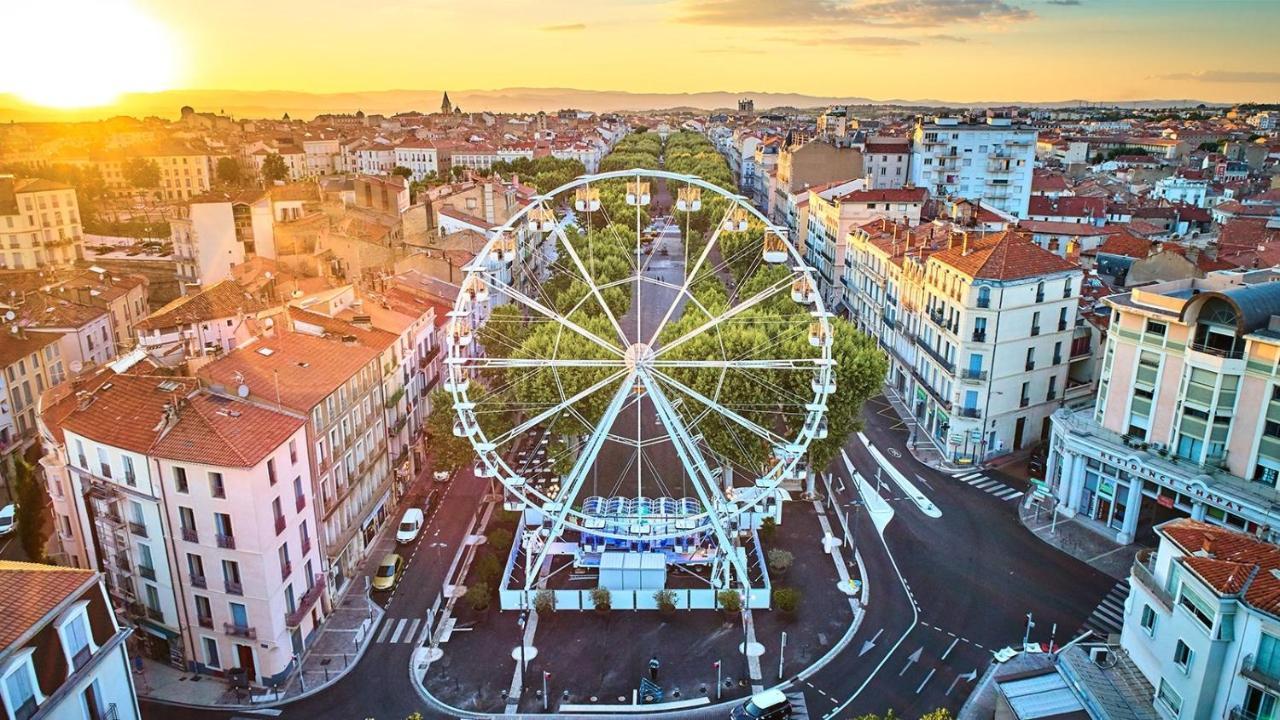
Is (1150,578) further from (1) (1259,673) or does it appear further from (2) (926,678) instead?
(2) (926,678)

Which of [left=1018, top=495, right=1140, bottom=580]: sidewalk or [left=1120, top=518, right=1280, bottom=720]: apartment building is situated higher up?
[left=1120, top=518, right=1280, bottom=720]: apartment building

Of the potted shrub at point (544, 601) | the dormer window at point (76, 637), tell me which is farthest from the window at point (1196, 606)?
the dormer window at point (76, 637)

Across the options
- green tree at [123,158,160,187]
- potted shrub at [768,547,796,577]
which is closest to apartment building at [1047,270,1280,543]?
potted shrub at [768,547,796,577]

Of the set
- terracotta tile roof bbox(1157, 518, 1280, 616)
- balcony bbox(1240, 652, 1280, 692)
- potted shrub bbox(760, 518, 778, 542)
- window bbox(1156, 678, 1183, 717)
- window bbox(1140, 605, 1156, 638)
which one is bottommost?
potted shrub bbox(760, 518, 778, 542)

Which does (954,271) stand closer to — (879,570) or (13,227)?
(879,570)

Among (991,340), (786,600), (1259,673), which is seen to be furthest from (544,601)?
(991,340)

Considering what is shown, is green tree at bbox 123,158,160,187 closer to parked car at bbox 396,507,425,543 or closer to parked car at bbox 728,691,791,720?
parked car at bbox 396,507,425,543

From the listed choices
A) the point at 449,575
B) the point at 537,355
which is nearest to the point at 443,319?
the point at 537,355
